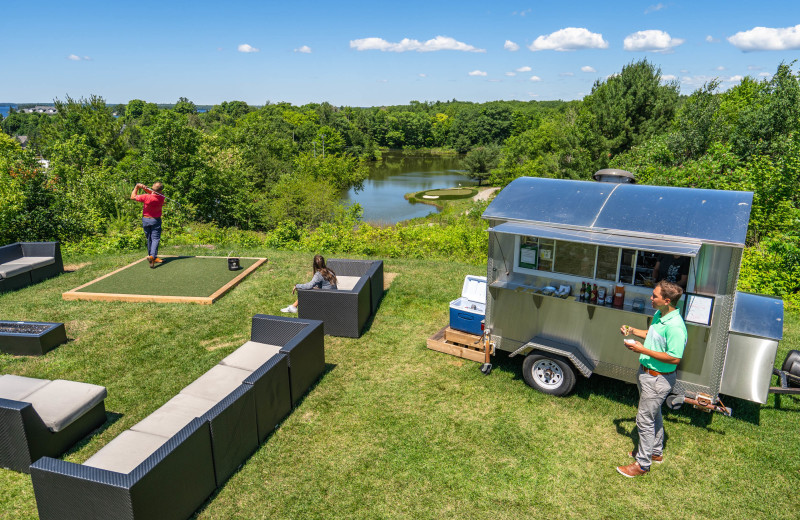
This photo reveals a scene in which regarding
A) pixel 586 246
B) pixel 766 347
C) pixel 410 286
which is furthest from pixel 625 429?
pixel 410 286

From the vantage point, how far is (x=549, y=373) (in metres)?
6.33

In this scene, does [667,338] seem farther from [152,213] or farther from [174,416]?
[152,213]

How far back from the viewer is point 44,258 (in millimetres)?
10711

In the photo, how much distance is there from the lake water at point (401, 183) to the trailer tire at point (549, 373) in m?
23.1

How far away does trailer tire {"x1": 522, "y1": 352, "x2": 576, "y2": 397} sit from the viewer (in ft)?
19.8

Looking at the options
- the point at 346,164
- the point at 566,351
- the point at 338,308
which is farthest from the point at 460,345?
the point at 346,164

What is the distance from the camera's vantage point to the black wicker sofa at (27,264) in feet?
32.1

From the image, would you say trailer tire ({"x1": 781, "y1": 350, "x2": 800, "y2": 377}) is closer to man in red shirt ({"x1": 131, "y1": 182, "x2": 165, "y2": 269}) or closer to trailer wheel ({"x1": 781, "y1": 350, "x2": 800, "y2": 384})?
trailer wheel ({"x1": 781, "y1": 350, "x2": 800, "y2": 384})

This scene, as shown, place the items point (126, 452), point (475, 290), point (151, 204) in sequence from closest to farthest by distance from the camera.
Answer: point (126, 452) < point (475, 290) < point (151, 204)

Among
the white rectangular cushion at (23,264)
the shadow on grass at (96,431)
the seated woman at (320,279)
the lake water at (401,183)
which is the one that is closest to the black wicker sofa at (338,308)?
the seated woman at (320,279)

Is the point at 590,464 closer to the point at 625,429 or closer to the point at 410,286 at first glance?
the point at 625,429

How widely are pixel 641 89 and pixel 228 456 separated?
28.3 m

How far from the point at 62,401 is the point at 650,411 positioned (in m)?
6.16

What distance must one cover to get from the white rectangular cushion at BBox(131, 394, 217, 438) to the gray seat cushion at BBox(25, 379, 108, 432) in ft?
2.60
